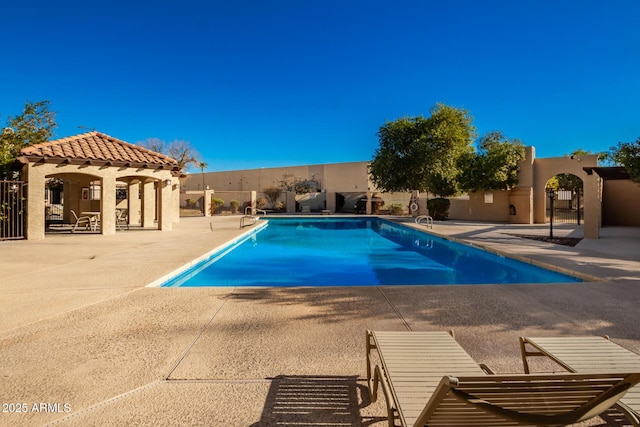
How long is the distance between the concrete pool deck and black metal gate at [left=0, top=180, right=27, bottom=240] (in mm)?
6311

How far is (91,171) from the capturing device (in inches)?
529

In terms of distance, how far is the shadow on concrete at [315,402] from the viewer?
2232 mm

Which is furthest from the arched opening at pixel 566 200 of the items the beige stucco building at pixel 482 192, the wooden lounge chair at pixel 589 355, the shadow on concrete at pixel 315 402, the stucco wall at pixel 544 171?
the shadow on concrete at pixel 315 402

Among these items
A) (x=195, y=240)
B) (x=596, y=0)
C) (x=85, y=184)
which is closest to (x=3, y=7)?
(x=85, y=184)

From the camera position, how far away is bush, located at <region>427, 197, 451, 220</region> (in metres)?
22.9

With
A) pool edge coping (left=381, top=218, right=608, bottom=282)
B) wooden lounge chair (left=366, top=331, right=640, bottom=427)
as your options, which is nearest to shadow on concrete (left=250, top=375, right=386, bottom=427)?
wooden lounge chair (left=366, top=331, right=640, bottom=427)

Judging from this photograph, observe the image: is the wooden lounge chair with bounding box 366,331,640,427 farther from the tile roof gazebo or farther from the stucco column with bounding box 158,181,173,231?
the stucco column with bounding box 158,181,173,231

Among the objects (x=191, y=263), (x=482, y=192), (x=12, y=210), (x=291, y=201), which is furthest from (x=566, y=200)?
(x=12, y=210)

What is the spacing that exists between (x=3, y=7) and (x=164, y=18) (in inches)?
227

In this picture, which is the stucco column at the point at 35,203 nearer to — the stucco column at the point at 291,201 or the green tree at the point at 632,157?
the green tree at the point at 632,157

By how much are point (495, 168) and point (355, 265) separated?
46.5ft

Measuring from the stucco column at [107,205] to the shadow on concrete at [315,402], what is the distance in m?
13.6

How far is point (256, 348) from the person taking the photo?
10.9 feet

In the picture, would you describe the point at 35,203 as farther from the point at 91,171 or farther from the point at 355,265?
the point at 355,265
